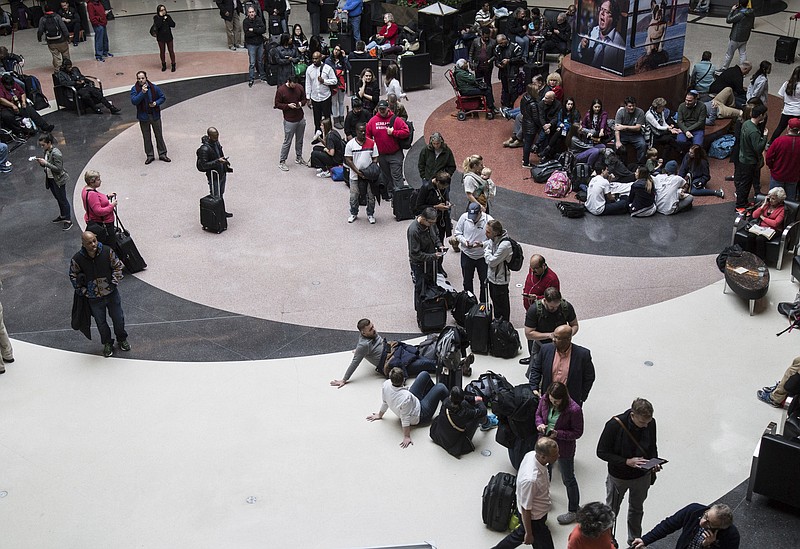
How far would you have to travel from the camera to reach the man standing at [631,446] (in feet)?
21.6

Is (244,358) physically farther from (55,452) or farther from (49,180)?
(49,180)

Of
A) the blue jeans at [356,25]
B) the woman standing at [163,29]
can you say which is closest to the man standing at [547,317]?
the blue jeans at [356,25]

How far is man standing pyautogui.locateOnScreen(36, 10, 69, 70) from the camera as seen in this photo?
19250 mm

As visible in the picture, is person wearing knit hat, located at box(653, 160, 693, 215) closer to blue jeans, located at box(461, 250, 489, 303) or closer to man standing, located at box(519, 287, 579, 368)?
blue jeans, located at box(461, 250, 489, 303)

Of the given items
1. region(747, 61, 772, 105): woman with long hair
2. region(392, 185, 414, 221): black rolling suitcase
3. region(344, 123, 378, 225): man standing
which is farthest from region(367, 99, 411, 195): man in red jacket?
region(747, 61, 772, 105): woman with long hair

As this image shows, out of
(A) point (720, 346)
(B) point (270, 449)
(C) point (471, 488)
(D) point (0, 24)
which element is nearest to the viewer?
(C) point (471, 488)

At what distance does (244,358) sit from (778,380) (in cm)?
561

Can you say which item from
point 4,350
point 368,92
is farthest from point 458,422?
point 368,92

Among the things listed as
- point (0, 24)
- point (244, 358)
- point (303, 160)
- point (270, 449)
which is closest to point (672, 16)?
point (303, 160)

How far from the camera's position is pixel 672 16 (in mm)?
14859

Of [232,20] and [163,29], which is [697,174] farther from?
[232,20]

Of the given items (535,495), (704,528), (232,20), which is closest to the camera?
(704,528)

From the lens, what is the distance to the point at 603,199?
1303 cm

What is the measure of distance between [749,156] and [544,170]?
3.13 metres
